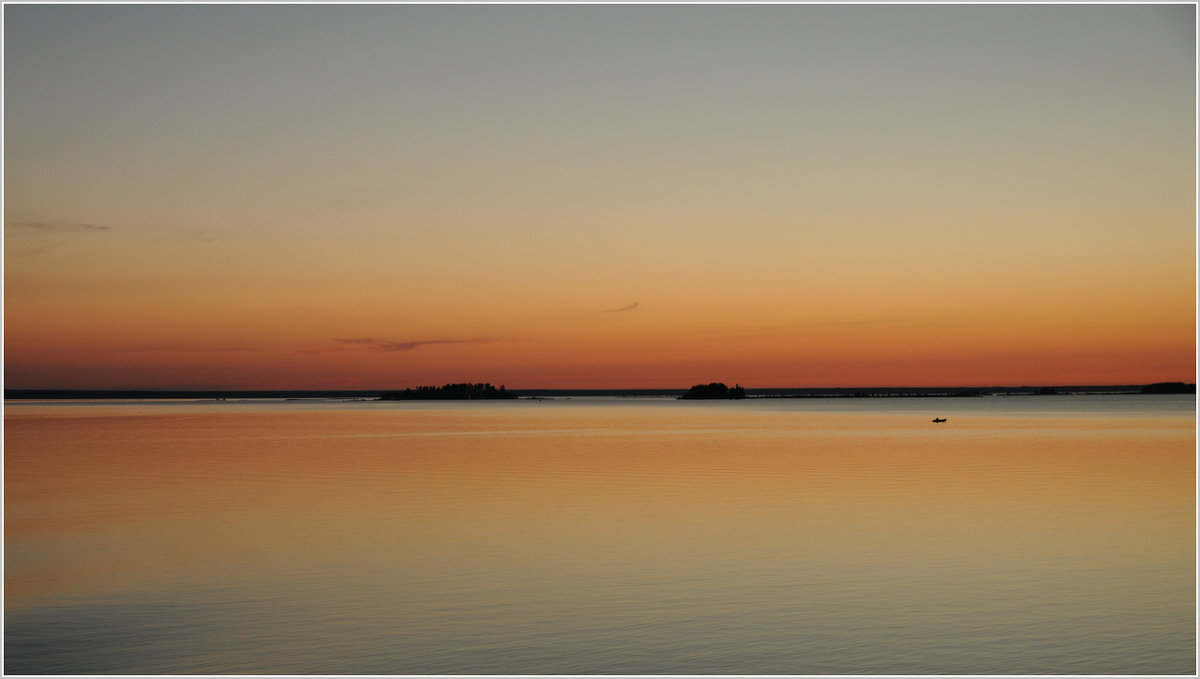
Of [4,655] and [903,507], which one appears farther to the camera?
[903,507]

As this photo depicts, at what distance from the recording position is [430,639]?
10.2 metres

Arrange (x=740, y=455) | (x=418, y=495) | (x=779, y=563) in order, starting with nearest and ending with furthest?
(x=779, y=563) < (x=418, y=495) < (x=740, y=455)

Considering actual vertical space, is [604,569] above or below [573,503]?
below

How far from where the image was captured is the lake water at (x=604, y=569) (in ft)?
32.3

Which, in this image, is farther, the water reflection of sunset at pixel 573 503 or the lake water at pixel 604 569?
the water reflection of sunset at pixel 573 503

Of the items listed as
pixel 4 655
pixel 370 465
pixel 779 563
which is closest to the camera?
pixel 4 655

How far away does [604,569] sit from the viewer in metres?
13.6

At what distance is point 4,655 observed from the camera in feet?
32.0

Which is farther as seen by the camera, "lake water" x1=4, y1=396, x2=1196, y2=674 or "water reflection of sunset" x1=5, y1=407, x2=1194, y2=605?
"water reflection of sunset" x1=5, y1=407, x2=1194, y2=605

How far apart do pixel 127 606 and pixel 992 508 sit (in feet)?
44.9

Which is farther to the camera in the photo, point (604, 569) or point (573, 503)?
point (573, 503)

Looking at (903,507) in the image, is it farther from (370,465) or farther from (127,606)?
(370,465)

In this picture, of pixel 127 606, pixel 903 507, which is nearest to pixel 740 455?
pixel 903 507

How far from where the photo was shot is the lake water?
986cm
